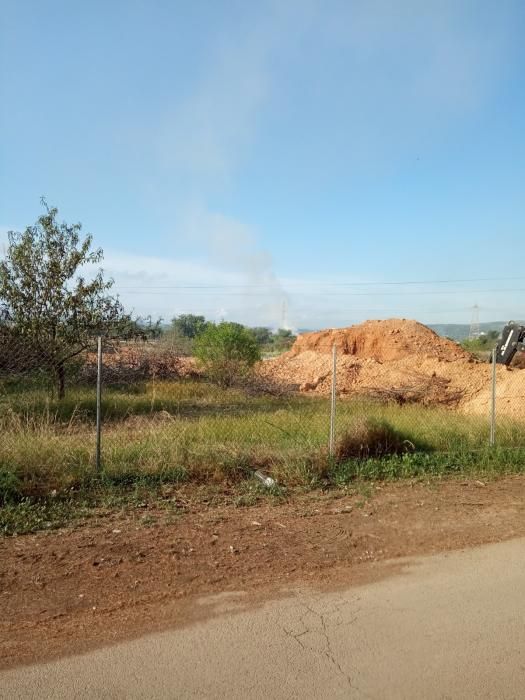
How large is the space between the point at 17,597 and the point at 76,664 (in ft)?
3.42

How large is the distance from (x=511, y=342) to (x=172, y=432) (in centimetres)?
1503

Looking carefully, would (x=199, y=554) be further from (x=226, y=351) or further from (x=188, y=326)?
(x=188, y=326)

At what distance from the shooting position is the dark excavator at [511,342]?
19.1 metres

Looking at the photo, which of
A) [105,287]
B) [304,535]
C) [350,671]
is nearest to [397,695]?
[350,671]

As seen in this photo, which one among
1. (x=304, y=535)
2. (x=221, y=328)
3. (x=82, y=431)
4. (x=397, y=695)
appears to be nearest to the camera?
(x=397, y=695)

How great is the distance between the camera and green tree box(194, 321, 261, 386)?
18.7m

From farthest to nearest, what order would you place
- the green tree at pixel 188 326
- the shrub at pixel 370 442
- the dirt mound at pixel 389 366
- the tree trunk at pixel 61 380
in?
the green tree at pixel 188 326 → the dirt mound at pixel 389 366 → the tree trunk at pixel 61 380 → the shrub at pixel 370 442

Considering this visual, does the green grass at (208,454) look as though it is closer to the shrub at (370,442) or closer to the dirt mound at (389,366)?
the shrub at (370,442)

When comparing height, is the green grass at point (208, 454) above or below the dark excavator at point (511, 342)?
below

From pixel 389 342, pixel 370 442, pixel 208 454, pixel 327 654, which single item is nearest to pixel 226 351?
pixel 389 342

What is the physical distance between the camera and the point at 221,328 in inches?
817

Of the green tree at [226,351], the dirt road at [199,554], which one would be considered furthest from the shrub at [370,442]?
the green tree at [226,351]

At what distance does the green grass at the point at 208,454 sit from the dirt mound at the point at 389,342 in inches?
631

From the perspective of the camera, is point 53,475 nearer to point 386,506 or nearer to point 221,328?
point 386,506
